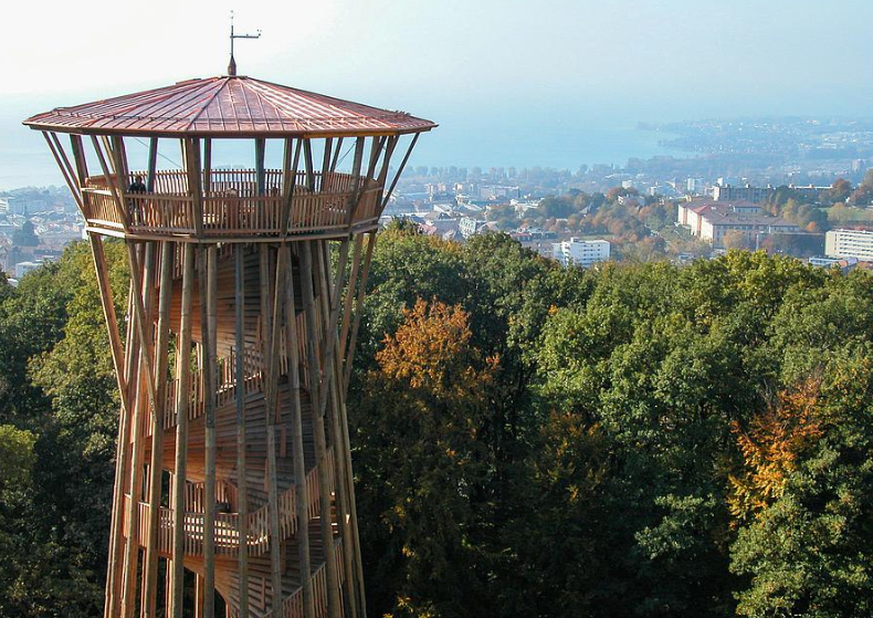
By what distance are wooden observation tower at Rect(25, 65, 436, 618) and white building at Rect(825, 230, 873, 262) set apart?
362 ft

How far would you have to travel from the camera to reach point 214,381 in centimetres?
1491

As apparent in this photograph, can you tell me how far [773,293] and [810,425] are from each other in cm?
902

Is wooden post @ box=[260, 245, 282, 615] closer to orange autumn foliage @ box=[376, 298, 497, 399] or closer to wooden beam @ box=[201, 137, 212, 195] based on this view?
wooden beam @ box=[201, 137, 212, 195]

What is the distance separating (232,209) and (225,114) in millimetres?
1287

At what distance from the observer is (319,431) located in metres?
15.9

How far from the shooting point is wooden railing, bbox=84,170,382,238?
1423 cm

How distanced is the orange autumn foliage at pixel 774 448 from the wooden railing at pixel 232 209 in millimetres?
10684

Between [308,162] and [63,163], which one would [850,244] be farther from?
[63,163]

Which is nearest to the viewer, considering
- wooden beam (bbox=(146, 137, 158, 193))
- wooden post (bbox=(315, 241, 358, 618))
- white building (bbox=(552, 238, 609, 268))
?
wooden beam (bbox=(146, 137, 158, 193))

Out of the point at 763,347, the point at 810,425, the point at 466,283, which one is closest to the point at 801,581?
the point at 810,425

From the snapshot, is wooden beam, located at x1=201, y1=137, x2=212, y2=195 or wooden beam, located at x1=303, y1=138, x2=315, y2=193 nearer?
wooden beam, located at x1=201, y1=137, x2=212, y2=195

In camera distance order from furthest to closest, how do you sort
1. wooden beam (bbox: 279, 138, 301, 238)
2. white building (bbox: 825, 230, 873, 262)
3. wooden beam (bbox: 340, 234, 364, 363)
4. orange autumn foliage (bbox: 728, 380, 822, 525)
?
1. white building (bbox: 825, 230, 873, 262)
2. orange autumn foliage (bbox: 728, 380, 822, 525)
3. wooden beam (bbox: 340, 234, 364, 363)
4. wooden beam (bbox: 279, 138, 301, 238)

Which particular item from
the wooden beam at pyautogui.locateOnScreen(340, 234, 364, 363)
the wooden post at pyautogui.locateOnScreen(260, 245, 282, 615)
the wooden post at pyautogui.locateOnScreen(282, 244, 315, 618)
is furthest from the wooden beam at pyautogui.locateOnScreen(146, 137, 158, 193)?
the wooden beam at pyautogui.locateOnScreen(340, 234, 364, 363)

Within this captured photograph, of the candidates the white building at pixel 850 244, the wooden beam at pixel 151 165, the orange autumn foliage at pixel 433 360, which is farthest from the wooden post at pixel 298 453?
the white building at pixel 850 244
